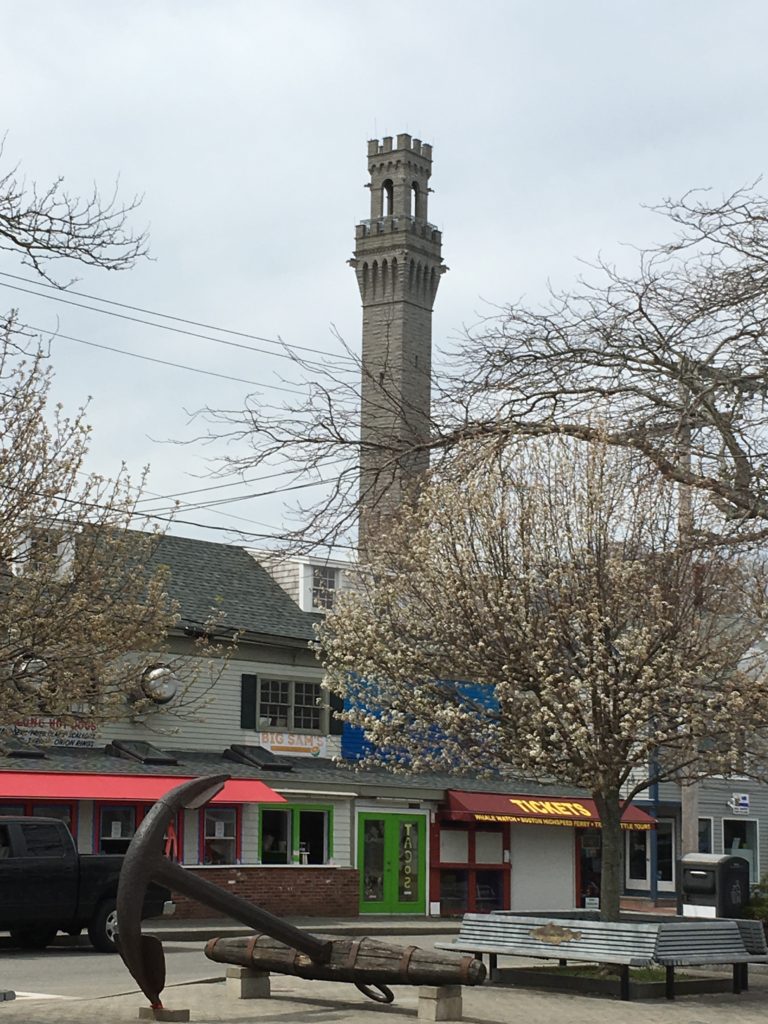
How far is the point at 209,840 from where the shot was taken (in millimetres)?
32156

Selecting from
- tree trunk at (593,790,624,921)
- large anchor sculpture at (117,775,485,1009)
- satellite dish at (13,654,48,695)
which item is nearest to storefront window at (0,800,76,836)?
tree trunk at (593,790,624,921)

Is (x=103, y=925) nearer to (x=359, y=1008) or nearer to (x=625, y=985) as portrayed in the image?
(x=359, y=1008)

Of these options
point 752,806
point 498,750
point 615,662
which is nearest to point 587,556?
point 615,662

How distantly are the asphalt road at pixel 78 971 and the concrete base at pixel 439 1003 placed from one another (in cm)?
402

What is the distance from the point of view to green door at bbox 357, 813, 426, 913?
113 ft

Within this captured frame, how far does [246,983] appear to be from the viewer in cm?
1562

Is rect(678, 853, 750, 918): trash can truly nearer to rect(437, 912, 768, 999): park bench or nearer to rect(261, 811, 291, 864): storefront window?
rect(437, 912, 768, 999): park bench

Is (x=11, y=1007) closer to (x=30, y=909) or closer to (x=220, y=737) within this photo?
(x=30, y=909)

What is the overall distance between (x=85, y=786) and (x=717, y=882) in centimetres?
1135

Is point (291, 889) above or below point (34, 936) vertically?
below

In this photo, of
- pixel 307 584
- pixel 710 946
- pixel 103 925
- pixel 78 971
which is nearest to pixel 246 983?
pixel 78 971

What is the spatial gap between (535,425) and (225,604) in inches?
919

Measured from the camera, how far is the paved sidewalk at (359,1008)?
14266mm

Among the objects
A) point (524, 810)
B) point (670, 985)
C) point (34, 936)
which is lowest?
point (34, 936)
